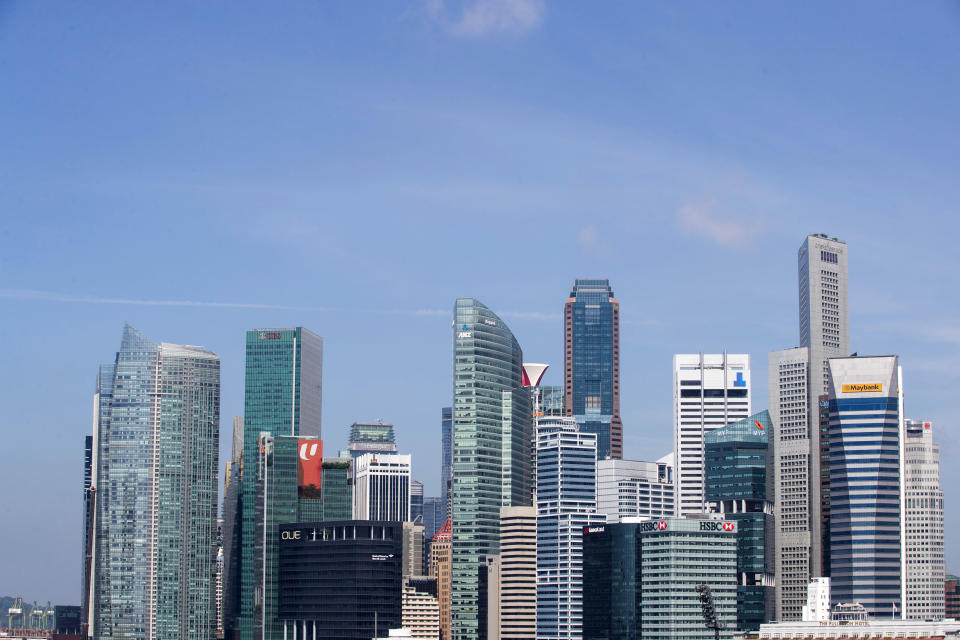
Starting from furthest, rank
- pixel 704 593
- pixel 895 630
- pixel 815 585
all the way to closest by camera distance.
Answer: pixel 815 585
pixel 895 630
pixel 704 593

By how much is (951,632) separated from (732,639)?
88.3 ft

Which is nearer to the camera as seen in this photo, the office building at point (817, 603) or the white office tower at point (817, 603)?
the office building at point (817, 603)

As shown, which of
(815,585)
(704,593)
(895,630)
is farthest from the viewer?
(815,585)

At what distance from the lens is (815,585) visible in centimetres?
18750

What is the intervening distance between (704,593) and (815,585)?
86.8 m

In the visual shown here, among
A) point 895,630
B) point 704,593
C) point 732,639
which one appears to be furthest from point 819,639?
point 704,593

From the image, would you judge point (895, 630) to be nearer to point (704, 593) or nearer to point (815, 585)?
point (815, 585)

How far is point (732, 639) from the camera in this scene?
19212 cm

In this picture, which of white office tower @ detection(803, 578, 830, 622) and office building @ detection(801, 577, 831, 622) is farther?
white office tower @ detection(803, 578, 830, 622)

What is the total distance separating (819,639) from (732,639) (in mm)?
22639

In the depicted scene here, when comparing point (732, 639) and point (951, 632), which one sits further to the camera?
point (732, 639)

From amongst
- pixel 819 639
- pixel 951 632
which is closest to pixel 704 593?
pixel 819 639

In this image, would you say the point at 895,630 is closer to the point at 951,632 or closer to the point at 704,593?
the point at 951,632

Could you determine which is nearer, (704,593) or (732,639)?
(704,593)
